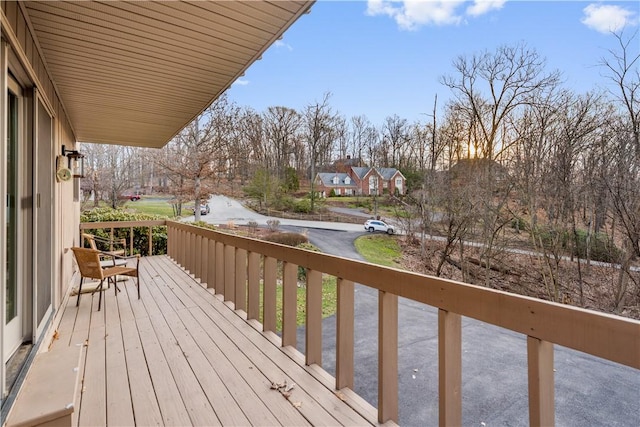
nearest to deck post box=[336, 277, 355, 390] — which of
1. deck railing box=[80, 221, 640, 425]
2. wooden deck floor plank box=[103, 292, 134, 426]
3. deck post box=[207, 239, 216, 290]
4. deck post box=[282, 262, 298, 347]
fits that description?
deck railing box=[80, 221, 640, 425]

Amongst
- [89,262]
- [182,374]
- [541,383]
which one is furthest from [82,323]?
[541,383]

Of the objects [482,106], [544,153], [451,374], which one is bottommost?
[451,374]

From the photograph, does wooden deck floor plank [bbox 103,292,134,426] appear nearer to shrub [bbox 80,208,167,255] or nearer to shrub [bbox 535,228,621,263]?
shrub [bbox 80,208,167,255]

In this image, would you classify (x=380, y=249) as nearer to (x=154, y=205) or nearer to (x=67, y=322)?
(x=67, y=322)

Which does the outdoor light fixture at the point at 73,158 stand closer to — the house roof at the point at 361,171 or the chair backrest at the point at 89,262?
the chair backrest at the point at 89,262

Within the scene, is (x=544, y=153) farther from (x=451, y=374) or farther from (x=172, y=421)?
(x=172, y=421)

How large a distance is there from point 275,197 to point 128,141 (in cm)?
1369

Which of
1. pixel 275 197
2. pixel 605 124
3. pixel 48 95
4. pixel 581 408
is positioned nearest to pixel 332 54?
pixel 275 197

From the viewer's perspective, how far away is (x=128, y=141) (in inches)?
242

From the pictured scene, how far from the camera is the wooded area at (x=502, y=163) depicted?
27.8ft

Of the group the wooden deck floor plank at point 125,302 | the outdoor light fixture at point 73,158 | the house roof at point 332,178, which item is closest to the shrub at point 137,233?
the outdoor light fixture at point 73,158

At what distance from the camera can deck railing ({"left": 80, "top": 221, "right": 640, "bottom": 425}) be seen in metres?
1.00

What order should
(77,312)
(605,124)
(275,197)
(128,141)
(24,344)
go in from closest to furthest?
(24,344)
(77,312)
(128,141)
(605,124)
(275,197)

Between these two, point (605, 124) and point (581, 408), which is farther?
point (605, 124)
